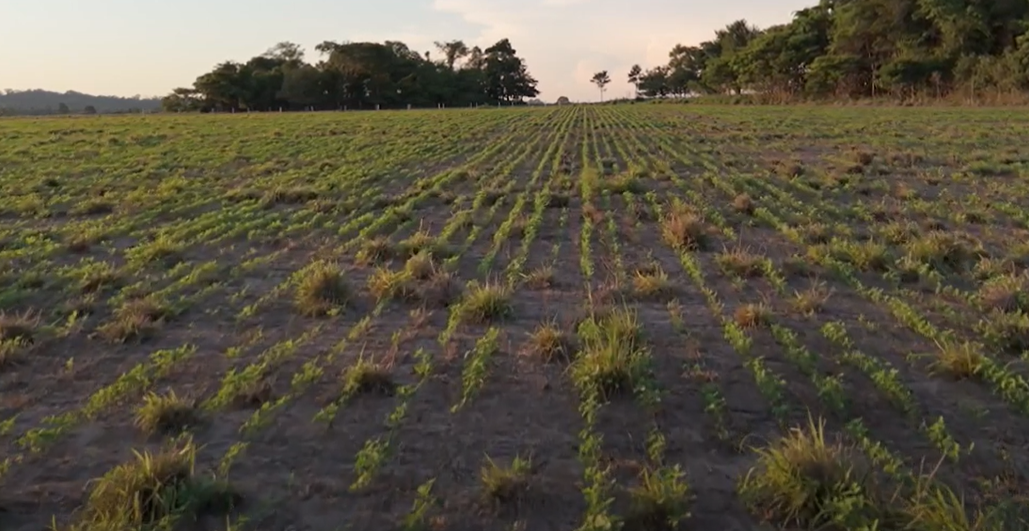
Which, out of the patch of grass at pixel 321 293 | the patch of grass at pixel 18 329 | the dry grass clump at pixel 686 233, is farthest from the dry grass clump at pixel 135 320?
the dry grass clump at pixel 686 233

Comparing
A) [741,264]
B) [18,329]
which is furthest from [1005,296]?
[18,329]

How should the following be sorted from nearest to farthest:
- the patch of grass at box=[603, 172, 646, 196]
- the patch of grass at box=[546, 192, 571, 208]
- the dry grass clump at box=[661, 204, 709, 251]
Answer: the dry grass clump at box=[661, 204, 709, 251]
the patch of grass at box=[546, 192, 571, 208]
the patch of grass at box=[603, 172, 646, 196]

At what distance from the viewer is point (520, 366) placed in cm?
506

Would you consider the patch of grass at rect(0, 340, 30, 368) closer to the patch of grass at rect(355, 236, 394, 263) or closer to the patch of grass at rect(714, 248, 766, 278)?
the patch of grass at rect(355, 236, 394, 263)

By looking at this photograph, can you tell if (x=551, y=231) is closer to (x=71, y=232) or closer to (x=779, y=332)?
(x=779, y=332)

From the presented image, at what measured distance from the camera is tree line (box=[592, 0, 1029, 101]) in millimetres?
44844

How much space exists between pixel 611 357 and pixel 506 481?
1.42 m

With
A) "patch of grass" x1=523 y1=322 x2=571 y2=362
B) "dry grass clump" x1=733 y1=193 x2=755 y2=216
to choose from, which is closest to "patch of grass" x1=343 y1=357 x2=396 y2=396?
"patch of grass" x1=523 y1=322 x2=571 y2=362

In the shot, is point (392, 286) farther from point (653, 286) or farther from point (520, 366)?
point (653, 286)

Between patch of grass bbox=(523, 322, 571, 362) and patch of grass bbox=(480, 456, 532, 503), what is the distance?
1.44 meters

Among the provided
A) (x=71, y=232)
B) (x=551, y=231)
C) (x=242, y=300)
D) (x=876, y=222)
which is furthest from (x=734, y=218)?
(x=71, y=232)

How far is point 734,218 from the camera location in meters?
9.97

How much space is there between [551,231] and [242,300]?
155 inches

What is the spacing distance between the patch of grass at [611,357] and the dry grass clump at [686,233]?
2.94m
